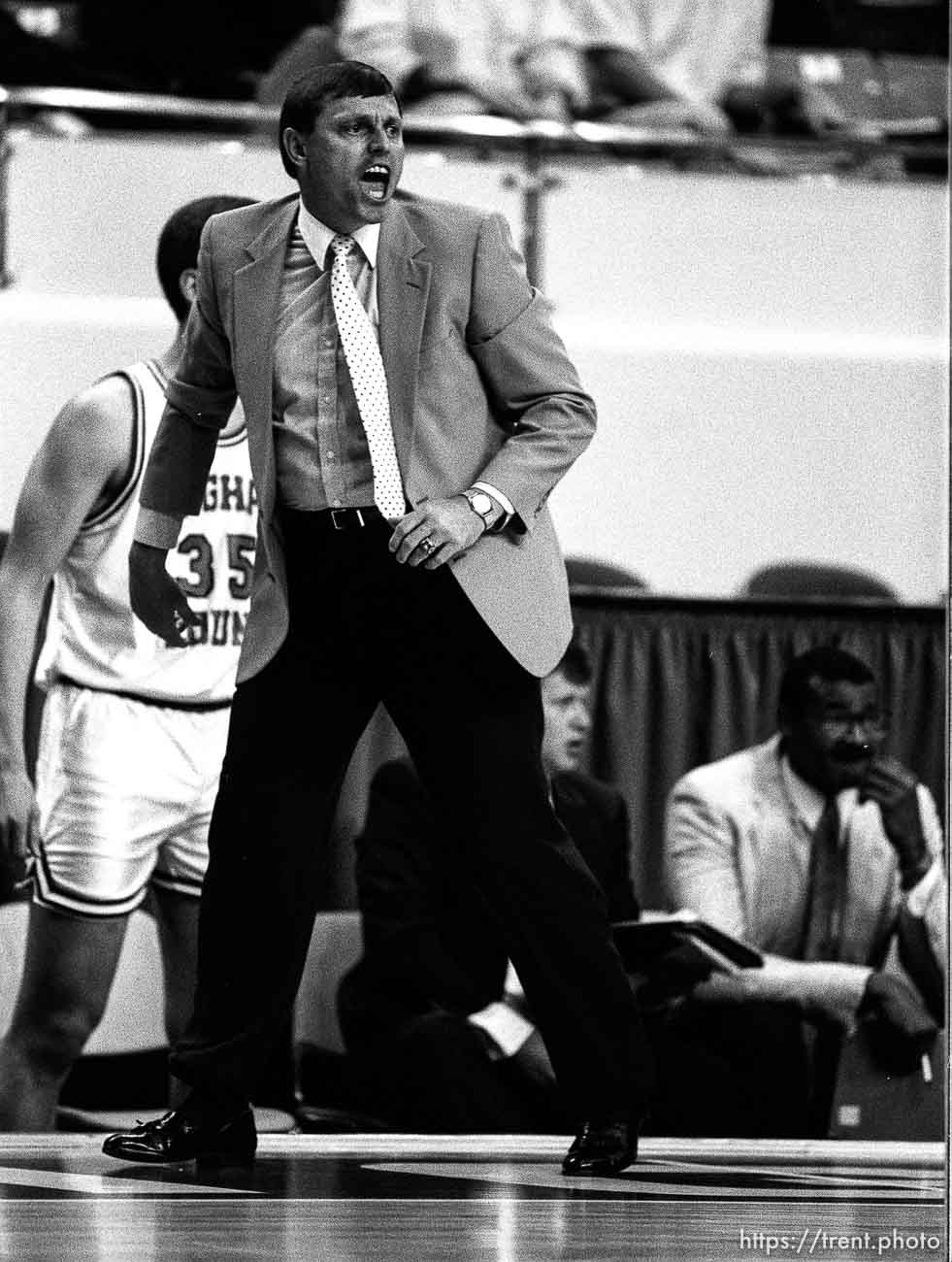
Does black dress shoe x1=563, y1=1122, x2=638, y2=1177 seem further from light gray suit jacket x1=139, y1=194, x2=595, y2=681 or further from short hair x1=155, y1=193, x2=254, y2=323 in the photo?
short hair x1=155, y1=193, x2=254, y2=323

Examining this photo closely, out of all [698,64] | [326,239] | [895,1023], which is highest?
[698,64]

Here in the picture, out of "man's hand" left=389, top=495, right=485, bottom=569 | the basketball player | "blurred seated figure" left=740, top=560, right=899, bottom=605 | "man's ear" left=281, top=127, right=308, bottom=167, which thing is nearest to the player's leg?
the basketball player

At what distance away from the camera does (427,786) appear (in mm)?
2494

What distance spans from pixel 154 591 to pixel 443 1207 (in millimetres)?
789

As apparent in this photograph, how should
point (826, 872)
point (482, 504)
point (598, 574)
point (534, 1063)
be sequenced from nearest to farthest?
point (482, 504), point (534, 1063), point (826, 872), point (598, 574)

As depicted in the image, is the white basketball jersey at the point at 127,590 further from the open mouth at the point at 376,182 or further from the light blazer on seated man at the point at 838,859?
the light blazer on seated man at the point at 838,859

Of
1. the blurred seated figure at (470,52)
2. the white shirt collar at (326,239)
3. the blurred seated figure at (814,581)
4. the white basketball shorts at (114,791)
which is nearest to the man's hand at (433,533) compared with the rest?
the white shirt collar at (326,239)

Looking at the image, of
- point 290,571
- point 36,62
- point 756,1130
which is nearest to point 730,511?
point 756,1130

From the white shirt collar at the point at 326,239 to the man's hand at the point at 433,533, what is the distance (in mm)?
299

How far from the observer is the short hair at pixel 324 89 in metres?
2.45

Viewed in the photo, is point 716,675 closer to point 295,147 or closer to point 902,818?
point 902,818

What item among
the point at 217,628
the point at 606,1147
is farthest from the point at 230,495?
the point at 606,1147

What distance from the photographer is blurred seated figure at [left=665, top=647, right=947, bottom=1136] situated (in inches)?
151

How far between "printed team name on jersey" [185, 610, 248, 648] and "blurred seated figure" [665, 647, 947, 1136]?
1.14 meters
